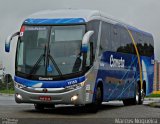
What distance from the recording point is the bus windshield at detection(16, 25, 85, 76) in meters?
17.6

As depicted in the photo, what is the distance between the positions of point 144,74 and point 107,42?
7213mm

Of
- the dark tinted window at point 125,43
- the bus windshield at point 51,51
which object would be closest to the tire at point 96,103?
the bus windshield at point 51,51

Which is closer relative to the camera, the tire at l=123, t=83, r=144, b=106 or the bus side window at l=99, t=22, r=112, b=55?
the bus side window at l=99, t=22, r=112, b=55

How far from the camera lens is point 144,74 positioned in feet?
88.6

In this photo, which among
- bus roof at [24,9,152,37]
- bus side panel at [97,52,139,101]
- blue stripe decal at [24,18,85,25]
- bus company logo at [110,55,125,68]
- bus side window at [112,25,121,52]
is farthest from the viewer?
bus side window at [112,25,121,52]

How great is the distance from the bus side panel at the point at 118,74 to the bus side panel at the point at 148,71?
1546 mm

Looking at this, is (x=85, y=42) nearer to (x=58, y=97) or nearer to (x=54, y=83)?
(x=54, y=83)

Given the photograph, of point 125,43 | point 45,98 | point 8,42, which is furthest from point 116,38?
point 45,98

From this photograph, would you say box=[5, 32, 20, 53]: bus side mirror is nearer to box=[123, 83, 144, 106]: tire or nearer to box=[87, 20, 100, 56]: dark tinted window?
box=[87, 20, 100, 56]: dark tinted window

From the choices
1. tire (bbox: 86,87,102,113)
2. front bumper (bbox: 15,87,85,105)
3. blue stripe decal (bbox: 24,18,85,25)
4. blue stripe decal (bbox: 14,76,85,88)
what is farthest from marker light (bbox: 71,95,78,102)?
blue stripe decal (bbox: 24,18,85,25)

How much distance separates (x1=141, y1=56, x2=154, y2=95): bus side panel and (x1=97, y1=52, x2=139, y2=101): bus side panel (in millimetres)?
1546

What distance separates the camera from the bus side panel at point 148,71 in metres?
26.7

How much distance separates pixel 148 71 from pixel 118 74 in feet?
20.4

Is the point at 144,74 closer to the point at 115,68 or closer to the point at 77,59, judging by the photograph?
the point at 115,68
